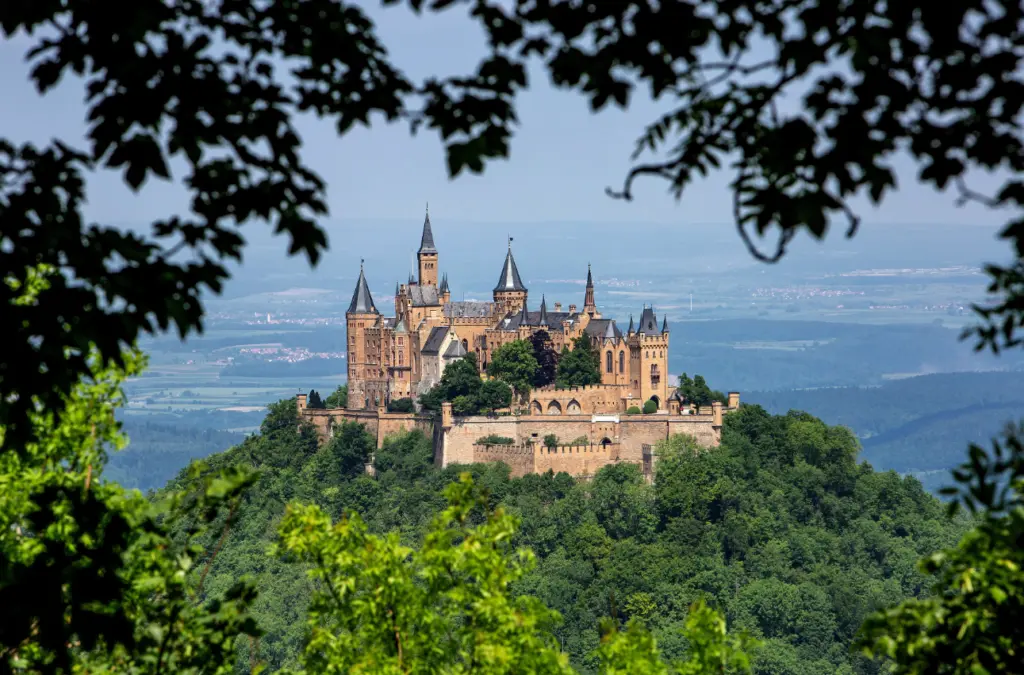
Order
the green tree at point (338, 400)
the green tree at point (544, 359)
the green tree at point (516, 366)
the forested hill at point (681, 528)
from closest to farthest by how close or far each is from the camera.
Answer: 1. the forested hill at point (681, 528)
2. the green tree at point (516, 366)
3. the green tree at point (544, 359)
4. the green tree at point (338, 400)

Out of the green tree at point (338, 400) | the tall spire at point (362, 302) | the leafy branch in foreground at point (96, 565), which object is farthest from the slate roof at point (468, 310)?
the leafy branch in foreground at point (96, 565)

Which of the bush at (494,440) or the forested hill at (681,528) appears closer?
the forested hill at (681,528)

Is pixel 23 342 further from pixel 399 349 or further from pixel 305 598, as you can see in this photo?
pixel 399 349

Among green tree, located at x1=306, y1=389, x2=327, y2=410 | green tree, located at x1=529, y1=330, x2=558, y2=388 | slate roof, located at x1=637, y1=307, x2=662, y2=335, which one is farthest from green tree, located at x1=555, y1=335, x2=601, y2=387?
green tree, located at x1=306, y1=389, x2=327, y2=410

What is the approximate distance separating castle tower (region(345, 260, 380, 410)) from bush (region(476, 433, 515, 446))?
874 cm

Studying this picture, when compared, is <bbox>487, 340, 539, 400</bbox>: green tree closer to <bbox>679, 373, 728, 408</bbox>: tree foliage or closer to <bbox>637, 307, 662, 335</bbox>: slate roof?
<bbox>637, 307, 662, 335</bbox>: slate roof

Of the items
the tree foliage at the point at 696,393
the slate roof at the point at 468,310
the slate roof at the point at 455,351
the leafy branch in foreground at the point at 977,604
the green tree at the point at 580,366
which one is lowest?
the tree foliage at the point at 696,393

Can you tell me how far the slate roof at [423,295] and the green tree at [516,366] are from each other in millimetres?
6227

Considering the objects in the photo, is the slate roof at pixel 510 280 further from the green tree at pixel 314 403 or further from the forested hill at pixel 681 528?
the green tree at pixel 314 403

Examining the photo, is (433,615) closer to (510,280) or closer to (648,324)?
(648,324)

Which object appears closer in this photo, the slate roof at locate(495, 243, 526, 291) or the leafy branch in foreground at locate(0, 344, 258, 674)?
the leafy branch in foreground at locate(0, 344, 258, 674)

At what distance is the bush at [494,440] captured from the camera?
290 ft

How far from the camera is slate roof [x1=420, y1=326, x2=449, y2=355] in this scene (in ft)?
297

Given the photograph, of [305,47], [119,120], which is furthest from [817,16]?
[119,120]
